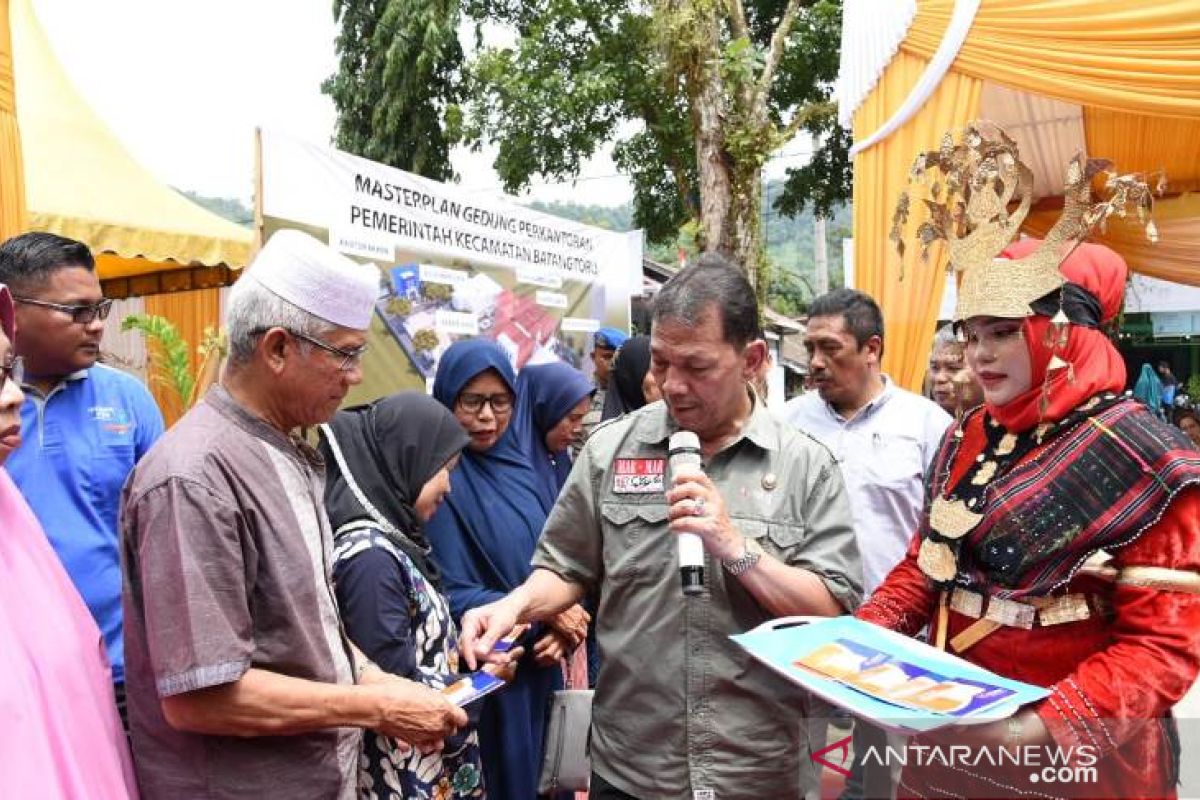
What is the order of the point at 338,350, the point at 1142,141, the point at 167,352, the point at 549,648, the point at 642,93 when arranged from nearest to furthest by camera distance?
the point at 338,350 → the point at 549,648 → the point at 167,352 → the point at 1142,141 → the point at 642,93

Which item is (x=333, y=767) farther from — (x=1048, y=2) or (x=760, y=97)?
(x=760, y=97)

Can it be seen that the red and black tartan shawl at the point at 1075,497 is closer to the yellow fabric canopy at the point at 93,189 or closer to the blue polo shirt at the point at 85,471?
the blue polo shirt at the point at 85,471

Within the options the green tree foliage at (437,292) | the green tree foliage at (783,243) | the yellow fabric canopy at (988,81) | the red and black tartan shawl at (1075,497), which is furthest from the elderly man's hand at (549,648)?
the green tree foliage at (783,243)

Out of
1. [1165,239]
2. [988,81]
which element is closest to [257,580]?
[988,81]

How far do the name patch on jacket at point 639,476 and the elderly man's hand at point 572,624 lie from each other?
2.92ft

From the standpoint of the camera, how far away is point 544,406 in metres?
3.96

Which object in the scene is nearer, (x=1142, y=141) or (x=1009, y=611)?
(x=1009, y=611)

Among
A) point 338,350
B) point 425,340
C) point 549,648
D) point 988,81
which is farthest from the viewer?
point 425,340

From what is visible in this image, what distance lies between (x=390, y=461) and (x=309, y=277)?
2.68ft

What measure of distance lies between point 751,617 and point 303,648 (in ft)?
2.90

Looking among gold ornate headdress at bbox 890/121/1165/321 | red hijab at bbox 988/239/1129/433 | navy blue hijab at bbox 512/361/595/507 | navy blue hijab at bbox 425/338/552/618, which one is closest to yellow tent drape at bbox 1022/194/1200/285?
navy blue hijab at bbox 512/361/595/507

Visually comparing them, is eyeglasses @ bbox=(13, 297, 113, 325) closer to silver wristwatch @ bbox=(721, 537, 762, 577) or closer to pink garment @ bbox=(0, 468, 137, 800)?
pink garment @ bbox=(0, 468, 137, 800)

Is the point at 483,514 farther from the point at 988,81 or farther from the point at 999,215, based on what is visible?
the point at 988,81

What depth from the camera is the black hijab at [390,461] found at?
94.2 inches
